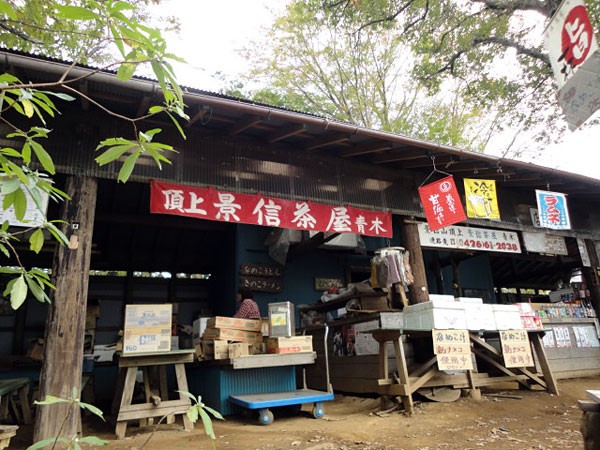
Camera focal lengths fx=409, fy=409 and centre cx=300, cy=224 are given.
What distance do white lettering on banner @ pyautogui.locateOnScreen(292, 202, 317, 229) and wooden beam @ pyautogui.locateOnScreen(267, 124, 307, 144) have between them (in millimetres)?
1225

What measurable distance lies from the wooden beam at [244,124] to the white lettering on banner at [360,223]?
8.99ft

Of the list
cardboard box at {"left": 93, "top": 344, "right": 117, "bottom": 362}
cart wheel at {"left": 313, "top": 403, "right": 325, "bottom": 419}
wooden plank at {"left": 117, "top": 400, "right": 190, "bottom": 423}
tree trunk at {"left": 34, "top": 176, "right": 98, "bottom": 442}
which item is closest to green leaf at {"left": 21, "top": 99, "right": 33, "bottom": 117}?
tree trunk at {"left": 34, "top": 176, "right": 98, "bottom": 442}

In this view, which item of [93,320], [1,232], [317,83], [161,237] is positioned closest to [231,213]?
[1,232]

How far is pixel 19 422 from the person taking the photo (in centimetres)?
724

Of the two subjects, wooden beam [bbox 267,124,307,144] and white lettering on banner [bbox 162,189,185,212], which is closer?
white lettering on banner [bbox 162,189,185,212]

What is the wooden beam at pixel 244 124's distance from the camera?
645 centimetres

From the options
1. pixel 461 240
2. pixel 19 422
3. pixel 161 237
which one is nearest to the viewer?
pixel 19 422

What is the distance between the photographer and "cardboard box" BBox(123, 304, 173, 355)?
5.96 metres

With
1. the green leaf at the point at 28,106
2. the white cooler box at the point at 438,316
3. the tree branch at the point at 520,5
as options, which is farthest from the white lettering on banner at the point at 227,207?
the tree branch at the point at 520,5

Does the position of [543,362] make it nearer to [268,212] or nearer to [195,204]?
[268,212]

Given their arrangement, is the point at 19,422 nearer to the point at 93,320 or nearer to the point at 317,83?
the point at 93,320

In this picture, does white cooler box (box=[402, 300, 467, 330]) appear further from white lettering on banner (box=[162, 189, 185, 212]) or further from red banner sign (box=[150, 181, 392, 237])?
white lettering on banner (box=[162, 189, 185, 212])

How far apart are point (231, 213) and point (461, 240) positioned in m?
5.28

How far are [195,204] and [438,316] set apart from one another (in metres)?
4.39
